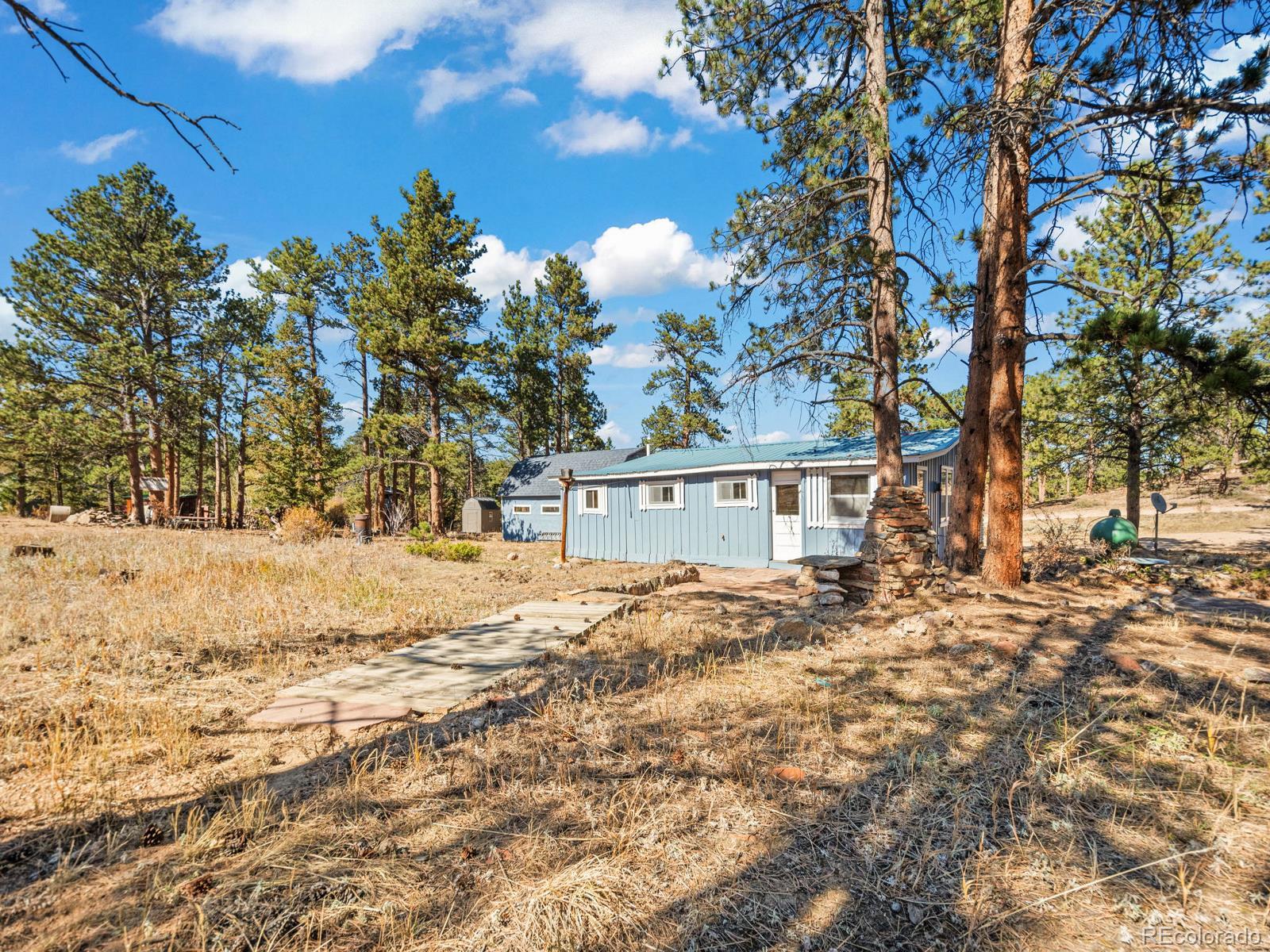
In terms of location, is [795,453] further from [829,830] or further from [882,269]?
[829,830]

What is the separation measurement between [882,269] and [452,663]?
25.7ft

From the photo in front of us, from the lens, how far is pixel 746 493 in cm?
1303

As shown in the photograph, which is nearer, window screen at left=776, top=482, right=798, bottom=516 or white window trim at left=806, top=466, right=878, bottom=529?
white window trim at left=806, top=466, right=878, bottom=529

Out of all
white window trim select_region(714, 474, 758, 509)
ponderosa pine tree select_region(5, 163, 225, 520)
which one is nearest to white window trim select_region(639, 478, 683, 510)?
white window trim select_region(714, 474, 758, 509)

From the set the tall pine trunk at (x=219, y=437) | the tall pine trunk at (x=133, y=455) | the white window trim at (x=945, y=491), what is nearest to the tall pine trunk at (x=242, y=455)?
the tall pine trunk at (x=219, y=437)

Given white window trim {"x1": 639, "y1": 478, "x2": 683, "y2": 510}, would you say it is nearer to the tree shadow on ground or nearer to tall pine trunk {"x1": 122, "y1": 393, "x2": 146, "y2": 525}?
the tree shadow on ground

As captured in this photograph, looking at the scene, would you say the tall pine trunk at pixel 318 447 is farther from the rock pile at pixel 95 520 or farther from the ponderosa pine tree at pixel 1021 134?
the ponderosa pine tree at pixel 1021 134

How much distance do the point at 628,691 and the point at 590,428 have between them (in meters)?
28.6

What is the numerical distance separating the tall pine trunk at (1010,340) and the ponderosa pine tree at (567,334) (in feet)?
76.4

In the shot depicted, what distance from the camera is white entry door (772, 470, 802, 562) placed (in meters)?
12.3

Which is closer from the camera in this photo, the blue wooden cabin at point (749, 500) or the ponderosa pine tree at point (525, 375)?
the blue wooden cabin at point (749, 500)

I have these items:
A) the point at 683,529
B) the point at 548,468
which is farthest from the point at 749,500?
the point at 548,468

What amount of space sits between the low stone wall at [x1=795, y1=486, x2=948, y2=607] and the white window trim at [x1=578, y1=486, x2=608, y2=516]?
873 centimetres

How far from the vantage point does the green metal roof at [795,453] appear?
1130 cm
